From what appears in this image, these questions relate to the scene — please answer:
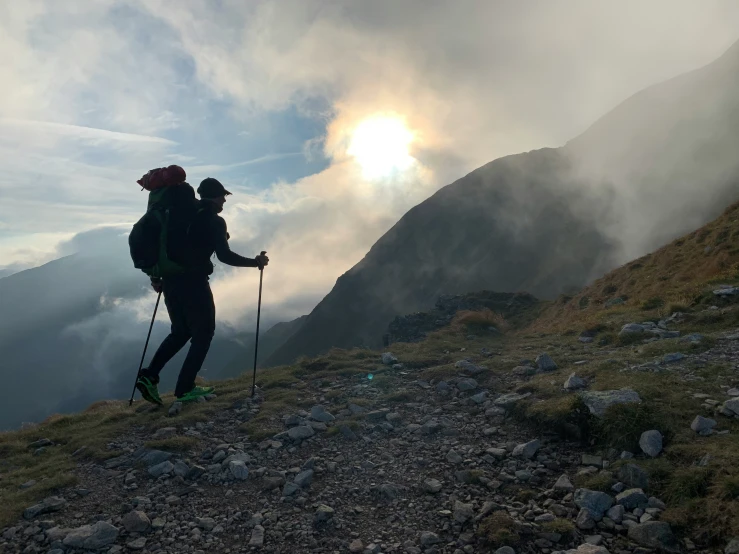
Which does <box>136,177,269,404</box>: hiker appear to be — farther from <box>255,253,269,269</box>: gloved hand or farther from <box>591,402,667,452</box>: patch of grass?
<box>591,402,667,452</box>: patch of grass

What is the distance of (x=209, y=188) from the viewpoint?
8.68 meters

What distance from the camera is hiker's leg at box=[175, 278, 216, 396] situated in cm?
859

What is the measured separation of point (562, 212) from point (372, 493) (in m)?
124

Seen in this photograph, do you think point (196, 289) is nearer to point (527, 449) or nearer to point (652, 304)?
point (527, 449)

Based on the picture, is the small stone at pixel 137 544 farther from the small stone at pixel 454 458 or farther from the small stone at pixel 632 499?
the small stone at pixel 632 499

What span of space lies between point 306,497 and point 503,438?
289 centimetres

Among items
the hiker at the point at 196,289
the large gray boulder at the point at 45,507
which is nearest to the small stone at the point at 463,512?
the large gray boulder at the point at 45,507

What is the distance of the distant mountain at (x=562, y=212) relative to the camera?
279 feet

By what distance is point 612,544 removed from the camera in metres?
4.04

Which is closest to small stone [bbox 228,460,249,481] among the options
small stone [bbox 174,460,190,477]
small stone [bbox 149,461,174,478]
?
small stone [bbox 174,460,190,477]

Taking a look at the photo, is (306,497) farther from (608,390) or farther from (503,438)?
(608,390)

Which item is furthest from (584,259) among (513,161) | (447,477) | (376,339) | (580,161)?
(447,477)

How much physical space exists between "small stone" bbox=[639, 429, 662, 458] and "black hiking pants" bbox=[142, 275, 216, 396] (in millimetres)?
7215

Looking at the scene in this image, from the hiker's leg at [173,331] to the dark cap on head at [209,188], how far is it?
5.98ft
